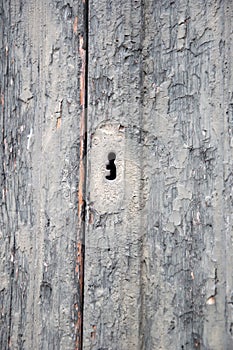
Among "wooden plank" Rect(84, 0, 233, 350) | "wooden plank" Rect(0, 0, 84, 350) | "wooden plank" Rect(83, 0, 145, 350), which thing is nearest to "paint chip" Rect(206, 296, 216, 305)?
"wooden plank" Rect(84, 0, 233, 350)

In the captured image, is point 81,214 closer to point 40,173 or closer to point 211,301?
point 40,173

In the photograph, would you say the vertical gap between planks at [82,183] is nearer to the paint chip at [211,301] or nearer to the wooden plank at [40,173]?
the wooden plank at [40,173]

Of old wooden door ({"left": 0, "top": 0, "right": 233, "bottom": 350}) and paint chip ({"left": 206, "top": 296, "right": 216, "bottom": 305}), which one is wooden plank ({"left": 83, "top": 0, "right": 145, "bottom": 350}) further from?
paint chip ({"left": 206, "top": 296, "right": 216, "bottom": 305})

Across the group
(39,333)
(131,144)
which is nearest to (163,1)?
(131,144)

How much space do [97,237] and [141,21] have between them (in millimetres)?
375

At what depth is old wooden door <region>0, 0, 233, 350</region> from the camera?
0.83 meters

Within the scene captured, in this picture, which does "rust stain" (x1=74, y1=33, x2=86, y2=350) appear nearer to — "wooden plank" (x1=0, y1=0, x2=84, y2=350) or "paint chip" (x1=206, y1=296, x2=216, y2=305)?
"wooden plank" (x1=0, y1=0, x2=84, y2=350)

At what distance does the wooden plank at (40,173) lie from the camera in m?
0.86

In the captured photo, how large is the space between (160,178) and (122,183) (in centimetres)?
6

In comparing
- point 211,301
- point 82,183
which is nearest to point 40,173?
point 82,183

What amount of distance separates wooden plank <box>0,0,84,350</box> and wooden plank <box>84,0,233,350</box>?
4 cm

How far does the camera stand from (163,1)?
0.86m

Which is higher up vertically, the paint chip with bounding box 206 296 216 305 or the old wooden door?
the old wooden door

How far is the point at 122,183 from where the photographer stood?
2.76 feet
